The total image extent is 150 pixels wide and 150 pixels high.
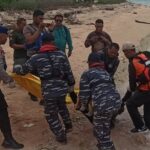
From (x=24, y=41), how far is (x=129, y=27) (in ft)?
50.3

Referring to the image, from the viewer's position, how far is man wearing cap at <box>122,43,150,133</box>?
27.2 feet

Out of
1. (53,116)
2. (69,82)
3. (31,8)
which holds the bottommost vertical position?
(31,8)

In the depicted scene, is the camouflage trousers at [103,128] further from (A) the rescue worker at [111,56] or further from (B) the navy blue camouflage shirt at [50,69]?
(A) the rescue worker at [111,56]

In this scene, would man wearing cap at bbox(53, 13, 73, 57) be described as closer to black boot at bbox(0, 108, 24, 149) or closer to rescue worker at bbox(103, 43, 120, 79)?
rescue worker at bbox(103, 43, 120, 79)

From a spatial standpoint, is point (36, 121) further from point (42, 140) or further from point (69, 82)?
point (69, 82)

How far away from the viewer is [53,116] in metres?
8.24

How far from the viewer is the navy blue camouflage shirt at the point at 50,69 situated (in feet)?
26.3

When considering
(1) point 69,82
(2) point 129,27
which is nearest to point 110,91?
(1) point 69,82

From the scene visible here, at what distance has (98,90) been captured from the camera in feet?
25.1

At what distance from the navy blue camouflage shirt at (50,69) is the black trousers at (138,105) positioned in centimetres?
127

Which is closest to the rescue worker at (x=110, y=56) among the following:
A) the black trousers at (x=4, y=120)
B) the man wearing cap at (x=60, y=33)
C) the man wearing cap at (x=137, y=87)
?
the man wearing cap at (x=137, y=87)

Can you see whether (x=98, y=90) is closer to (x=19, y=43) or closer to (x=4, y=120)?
(x=4, y=120)

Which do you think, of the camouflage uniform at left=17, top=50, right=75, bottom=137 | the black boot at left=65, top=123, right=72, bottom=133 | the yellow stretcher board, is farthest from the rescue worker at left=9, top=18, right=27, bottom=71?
the camouflage uniform at left=17, top=50, right=75, bottom=137

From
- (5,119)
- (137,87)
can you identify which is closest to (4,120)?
(5,119)
